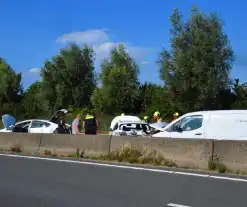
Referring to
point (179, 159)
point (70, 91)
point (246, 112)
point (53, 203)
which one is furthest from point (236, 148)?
point (70, 91)

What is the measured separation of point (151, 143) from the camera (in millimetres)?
13125

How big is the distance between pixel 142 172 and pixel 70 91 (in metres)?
46.2

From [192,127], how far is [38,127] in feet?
42.3

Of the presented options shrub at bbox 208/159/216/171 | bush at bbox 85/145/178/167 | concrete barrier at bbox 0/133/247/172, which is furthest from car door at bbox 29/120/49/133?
shrub at bbox 208/159/216/171

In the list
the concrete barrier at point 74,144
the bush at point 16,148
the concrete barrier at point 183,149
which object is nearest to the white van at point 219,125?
the concrete barrier at point 183,149

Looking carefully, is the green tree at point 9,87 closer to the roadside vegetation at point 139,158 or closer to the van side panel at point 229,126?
the roadside vegetation at point 139,158

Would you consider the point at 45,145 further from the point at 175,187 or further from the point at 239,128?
the point at 175,187

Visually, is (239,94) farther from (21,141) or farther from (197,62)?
(21,141)

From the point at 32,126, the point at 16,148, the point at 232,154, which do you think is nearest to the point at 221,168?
the point at 232,154

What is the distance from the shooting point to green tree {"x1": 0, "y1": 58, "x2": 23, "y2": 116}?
69.4 meters

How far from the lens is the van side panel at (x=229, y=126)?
13.5 metres

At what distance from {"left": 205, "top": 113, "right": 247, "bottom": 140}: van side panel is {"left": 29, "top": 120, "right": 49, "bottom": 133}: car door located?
42.6 feet

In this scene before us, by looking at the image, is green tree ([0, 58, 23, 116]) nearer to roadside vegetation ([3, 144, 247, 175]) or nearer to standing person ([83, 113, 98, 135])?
standing person ([83, 113, 98, 135])

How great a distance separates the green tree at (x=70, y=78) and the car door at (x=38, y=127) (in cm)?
3084
